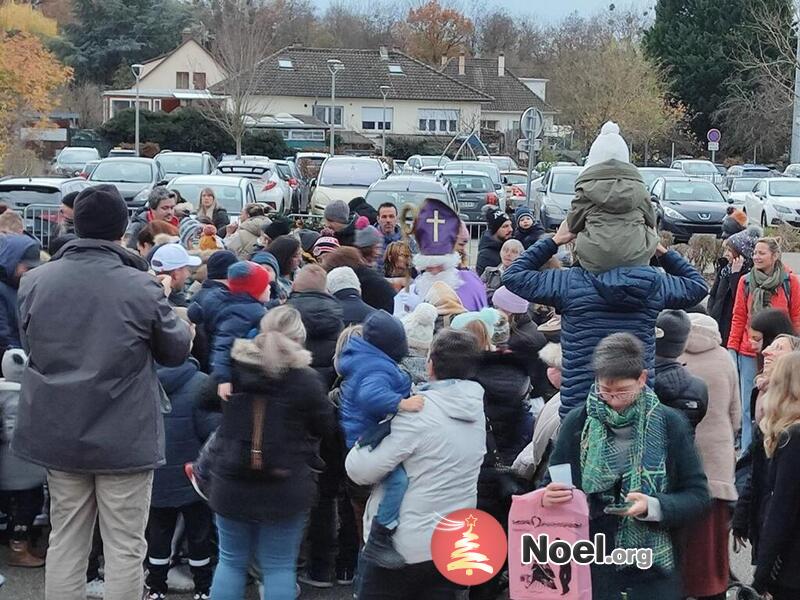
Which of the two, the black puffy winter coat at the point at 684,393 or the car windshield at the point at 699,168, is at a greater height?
the car windshield at the point at 699,168

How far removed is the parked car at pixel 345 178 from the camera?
26406 millimetres

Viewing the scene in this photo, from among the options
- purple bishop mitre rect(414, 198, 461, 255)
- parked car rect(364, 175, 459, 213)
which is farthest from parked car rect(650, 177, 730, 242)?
purple bishop mitre rect(414, 198, 461, 255)

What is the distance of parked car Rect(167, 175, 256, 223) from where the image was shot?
20.3 meters

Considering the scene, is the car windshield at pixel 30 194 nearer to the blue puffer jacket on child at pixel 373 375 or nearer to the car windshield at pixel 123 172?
the car windshield at pixel 123 172

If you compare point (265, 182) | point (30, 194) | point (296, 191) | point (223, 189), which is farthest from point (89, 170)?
point (30, 194)

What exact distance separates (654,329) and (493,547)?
4.25 ft

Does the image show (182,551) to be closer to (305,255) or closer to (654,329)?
(654,329)

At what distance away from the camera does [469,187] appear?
31.4 metres

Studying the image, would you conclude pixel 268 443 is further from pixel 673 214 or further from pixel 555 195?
pixel 555 195

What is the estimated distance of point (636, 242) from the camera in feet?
18.1

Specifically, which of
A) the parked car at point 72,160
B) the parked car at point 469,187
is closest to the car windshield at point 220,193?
the parked car at point 469,187

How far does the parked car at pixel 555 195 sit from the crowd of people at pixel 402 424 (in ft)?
69.9

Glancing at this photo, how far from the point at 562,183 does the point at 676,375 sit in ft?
77.9

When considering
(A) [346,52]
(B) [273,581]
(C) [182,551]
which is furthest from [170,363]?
(A) [346,52]
